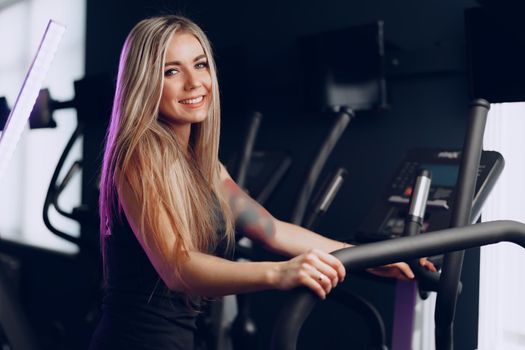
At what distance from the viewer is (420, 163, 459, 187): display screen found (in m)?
1.96

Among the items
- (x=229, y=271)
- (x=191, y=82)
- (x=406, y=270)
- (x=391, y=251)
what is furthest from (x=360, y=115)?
(x=391, y=251)

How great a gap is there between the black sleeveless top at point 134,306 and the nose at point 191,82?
47cm

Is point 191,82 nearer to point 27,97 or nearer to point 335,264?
point 27,97

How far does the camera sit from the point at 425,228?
183cm

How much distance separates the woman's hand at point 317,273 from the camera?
37.3 inches

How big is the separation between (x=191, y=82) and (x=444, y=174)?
0.94 meters

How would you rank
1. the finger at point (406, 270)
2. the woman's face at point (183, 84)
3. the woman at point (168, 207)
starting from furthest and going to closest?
1. the woman's face at point (183, 84)
2. the finger at point (406, 270)
3. the woman at point (168, 207)

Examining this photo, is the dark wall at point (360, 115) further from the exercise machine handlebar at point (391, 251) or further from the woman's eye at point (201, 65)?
the exercise machine handlebar at point (391, 251)

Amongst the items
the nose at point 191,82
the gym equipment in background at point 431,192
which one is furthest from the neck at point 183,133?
the gym equipment in background at point 431,192

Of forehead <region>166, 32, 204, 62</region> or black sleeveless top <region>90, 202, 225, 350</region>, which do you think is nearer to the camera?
black sleeveless top <region>90, 202, 225, 350</region>

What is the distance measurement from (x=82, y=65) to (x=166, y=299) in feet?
13.1

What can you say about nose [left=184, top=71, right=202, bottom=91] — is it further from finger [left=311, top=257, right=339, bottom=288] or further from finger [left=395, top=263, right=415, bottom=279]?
finger [left=311, top=257, right=339, bottom=288]

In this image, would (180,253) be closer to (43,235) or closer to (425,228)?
(425,228)

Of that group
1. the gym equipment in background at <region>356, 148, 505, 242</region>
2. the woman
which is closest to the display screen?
the gym equipment in background at <region>356, 148, 505, 242</region>
